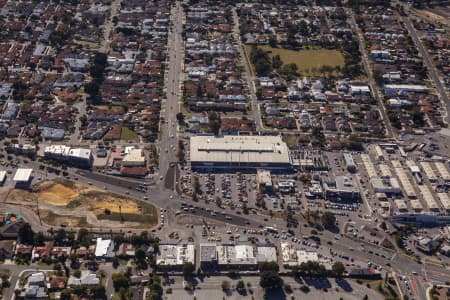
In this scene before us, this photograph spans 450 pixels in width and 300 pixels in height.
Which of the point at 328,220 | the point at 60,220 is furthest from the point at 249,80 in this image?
the point at 60,220

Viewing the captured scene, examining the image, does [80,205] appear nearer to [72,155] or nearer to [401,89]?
[72,155]

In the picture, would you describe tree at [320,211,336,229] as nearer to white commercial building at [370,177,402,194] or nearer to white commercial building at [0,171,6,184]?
white commercial building at [370,177,402,194]

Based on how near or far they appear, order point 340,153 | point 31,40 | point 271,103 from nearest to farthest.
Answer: point 340,153, point 271,103, point 31,40

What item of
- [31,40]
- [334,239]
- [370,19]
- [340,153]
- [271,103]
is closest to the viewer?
[334,239]

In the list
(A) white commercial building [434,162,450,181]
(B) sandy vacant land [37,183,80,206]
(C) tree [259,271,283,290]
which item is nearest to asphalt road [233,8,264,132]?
(A) white commercial building [434,162,450,181]

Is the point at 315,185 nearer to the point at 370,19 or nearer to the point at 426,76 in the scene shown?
the point at 426,76

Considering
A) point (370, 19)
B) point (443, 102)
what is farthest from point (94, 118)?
point (370, 19)
